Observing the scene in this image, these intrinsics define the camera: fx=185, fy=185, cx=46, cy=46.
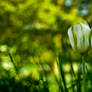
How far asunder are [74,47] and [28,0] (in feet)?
8.85

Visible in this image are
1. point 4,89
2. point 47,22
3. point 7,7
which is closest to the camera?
point 4,89

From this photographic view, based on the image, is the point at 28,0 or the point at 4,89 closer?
the point at 4,89

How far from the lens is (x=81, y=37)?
58 cm

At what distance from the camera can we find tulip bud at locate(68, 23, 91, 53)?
576 mm

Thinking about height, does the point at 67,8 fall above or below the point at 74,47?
above

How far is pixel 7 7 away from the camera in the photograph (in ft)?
9.84

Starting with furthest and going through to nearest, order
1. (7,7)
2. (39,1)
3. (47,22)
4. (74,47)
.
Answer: (47,22)
(39,1)
(7,7)
(74,47)

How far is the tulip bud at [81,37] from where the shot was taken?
0.58 meters

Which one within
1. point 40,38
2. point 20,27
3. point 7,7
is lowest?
point 40,38

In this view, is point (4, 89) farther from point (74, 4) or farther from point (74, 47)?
point (74, 4)

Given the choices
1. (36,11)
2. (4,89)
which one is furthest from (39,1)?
(4,89)

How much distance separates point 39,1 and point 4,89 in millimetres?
2525

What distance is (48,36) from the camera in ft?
12.2

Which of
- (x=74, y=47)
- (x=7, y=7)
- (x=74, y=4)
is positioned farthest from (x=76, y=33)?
(x=74, y=4)
